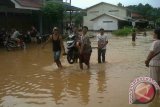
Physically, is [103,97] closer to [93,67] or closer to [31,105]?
[31,105]

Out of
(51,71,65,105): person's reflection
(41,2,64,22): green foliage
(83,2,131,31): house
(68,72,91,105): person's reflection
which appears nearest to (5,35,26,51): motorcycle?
(41,2,64,22): green foliage

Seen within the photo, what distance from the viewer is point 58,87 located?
970 cm

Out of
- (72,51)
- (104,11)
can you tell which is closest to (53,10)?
(72,51)

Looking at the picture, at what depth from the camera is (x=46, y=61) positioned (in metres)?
15.5

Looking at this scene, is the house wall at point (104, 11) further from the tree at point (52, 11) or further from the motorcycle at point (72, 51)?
the motorcycle at point (72, 51)

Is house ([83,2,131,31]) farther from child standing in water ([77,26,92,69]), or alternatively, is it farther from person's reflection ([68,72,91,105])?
person's reflection ([68,72,91,105])

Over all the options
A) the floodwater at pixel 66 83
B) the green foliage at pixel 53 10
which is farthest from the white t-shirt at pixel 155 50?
the green foliage at pixel 53 10

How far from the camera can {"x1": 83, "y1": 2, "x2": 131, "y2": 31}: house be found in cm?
6194

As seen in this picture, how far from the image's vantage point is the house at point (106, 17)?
2438 inches

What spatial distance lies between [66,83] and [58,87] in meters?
0.58

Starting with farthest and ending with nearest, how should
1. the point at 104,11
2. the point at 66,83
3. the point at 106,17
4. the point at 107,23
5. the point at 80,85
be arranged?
the point at 104,11 → the point at 106,17 → the point at 107,23 → the point at 66,83 → the point at 80,85

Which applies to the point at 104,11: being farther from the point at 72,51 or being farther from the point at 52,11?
the point at 72,51

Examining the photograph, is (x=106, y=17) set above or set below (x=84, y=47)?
above

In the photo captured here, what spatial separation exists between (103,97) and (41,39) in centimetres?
1816
